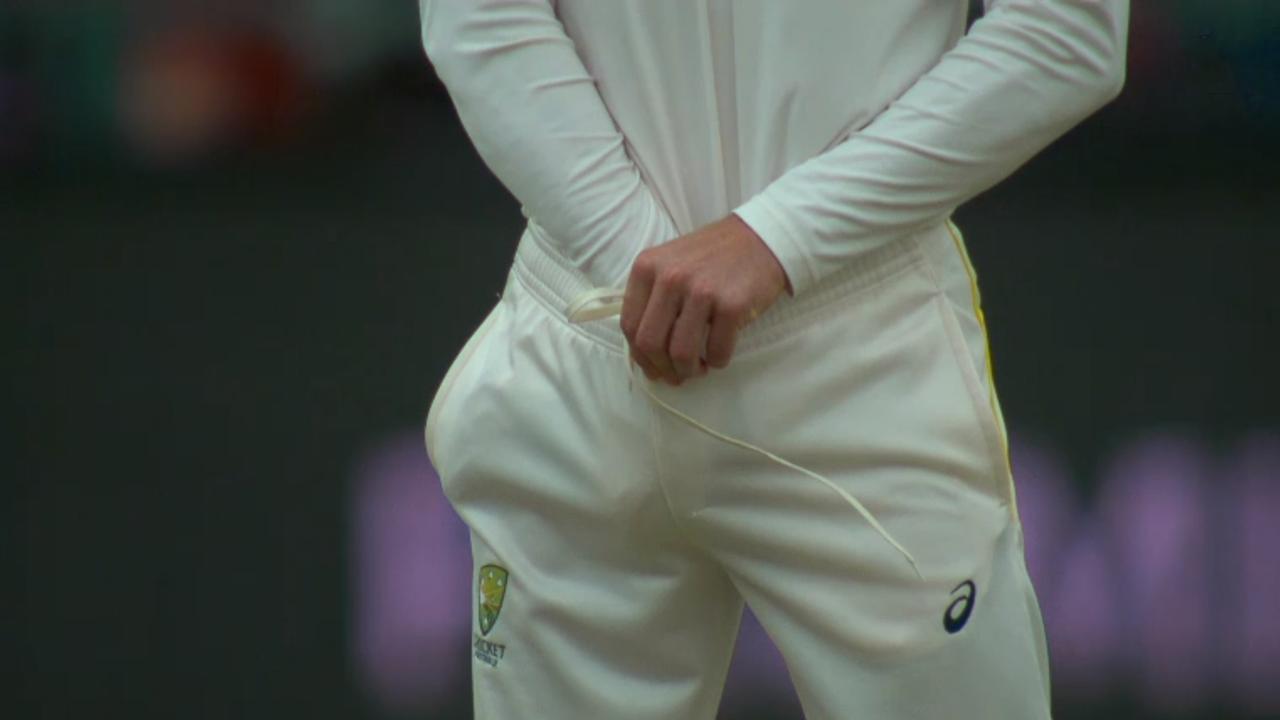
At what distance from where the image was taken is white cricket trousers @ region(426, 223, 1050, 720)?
1.39 metres

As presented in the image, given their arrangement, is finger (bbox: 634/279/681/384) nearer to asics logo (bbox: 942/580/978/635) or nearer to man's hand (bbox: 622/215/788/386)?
man's hand (bbox: 622/215/788/386)

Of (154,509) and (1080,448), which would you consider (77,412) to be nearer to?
(154,509)

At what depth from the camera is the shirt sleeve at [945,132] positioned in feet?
4.42

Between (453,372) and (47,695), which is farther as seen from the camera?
(47,695)

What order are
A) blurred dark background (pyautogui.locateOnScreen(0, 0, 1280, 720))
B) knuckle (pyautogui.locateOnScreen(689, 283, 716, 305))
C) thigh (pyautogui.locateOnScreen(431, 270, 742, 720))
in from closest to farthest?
1. knuckle (pyautogui.locateOnScreen(689, 283, 716, 305))
2. thigh (pyautogui.locateOnScreen(431, 270, 742, 720))
3. blurred dark background (pyautogui.locateOnScreen(0, 0, 1280, 720))

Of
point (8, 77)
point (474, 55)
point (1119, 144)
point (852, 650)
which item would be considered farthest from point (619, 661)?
point (8, 77)

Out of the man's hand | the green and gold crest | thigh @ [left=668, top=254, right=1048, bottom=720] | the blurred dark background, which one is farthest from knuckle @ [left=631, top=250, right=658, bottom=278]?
the blurred dark background

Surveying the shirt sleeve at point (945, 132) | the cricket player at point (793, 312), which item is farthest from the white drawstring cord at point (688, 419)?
the shirt sleeve at point (945, 132)

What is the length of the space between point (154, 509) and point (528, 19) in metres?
2.08

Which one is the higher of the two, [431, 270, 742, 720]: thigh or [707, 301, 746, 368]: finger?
[707, 301, 746, 368]: finger

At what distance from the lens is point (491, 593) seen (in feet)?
4.96

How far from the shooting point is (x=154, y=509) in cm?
332

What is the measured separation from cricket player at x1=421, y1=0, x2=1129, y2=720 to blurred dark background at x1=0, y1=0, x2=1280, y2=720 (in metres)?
1.66

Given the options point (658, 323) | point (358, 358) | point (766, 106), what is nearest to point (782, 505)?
point (658, 323)
